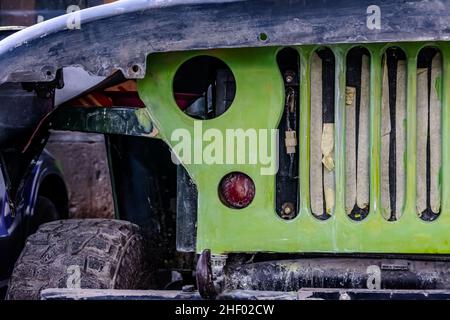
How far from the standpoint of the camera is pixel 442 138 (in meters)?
3.55

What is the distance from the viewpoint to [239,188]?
3654mm

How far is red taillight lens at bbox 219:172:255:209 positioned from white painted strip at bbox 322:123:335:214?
0.93 ft

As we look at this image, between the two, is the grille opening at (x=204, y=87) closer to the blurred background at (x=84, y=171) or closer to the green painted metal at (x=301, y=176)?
the green painted metal at (x=301, y=176)

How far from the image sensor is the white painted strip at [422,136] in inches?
140

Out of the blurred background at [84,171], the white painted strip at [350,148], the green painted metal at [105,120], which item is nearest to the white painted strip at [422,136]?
the white painted strip at [350,148]

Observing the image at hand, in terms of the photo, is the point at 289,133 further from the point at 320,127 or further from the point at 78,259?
the point at 78,259

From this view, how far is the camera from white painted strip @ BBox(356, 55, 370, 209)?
359 cm

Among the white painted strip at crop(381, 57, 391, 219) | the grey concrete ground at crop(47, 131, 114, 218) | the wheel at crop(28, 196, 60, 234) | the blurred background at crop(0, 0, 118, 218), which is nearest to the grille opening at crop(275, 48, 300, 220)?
the white painted strip at crop(381, 57, 391, 219)

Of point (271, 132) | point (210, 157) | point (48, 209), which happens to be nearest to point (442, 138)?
point (271, 132)

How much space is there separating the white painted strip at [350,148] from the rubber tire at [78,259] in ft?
3.34

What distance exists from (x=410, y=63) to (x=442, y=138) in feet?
0.99

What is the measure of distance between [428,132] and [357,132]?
0.86 feet

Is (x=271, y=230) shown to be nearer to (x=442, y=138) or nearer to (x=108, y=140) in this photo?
(x=442, y=138)

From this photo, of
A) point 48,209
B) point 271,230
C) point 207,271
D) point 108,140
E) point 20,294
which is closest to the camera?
point 207,271
